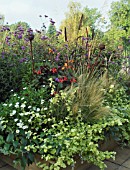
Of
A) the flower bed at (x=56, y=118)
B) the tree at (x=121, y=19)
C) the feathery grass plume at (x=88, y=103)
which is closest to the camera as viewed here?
the flower bed at (x=56, y=118)

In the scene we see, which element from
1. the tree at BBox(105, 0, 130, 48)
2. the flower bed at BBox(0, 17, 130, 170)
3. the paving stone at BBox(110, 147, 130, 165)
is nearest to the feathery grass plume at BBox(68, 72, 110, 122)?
the flower bed at BBox(0, 17, 130, 170)

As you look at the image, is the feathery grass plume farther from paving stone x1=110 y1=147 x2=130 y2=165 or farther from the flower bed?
paving stone x1=110 y1=147 x2=130 y2=165

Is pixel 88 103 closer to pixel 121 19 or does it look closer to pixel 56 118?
pixel 56 118

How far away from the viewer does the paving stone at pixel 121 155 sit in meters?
2.15

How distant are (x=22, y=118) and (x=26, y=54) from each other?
1.51 m

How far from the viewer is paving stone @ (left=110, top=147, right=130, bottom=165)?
215 centimetres

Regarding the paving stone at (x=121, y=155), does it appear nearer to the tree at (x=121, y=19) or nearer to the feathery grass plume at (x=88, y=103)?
the feathery grass plume at (x=88, y=103)

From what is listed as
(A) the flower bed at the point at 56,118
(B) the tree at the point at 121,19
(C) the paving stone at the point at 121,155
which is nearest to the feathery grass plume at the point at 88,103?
(A) the flower bed at the point at 56,118

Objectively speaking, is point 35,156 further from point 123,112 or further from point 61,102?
point 123,112

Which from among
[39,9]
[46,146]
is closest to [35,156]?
[46,146]

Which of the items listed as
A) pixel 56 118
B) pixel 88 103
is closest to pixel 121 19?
pixel 88 103

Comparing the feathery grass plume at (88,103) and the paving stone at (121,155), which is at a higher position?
the feathery grass plume at (88,103)

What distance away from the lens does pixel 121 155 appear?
2291mm

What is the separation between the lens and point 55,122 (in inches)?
79.7
